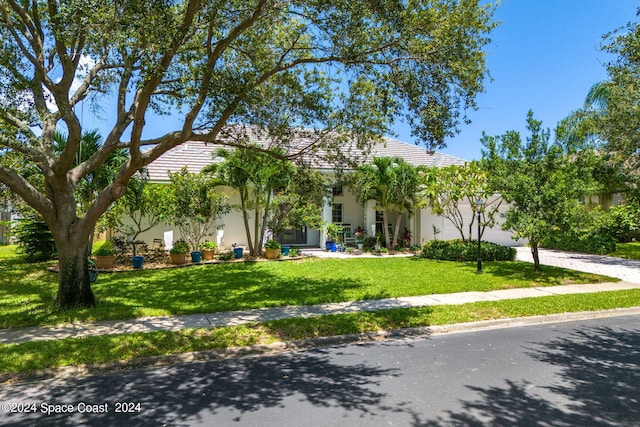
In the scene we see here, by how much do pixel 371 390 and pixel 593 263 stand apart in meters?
14.8

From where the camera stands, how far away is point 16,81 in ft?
29.3

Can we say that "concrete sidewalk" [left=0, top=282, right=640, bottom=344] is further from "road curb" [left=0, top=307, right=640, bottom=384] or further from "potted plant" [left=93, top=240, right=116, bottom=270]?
"potted plant" [left=93, top=240, right=116, bottom=270]

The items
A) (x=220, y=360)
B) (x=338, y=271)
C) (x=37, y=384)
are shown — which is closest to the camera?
(x=37, y=384)

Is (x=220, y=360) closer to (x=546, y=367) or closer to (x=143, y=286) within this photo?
(x=546, y=367)

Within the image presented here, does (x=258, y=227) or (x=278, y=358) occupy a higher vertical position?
(x=258, y=227)

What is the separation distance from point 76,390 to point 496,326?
7.11m

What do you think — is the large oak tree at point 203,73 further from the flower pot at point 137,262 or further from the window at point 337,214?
the window at point 337,214

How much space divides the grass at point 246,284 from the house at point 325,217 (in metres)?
4.54

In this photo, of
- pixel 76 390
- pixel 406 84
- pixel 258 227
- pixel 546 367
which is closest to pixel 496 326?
pixel 546 367

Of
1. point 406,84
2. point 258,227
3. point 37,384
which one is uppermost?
point 406,84

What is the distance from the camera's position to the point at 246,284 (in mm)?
11312

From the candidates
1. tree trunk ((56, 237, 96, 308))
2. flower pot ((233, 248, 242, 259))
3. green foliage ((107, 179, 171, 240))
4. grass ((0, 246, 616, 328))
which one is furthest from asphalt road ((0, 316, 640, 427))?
flower pot ((233, 248, 242, 259))

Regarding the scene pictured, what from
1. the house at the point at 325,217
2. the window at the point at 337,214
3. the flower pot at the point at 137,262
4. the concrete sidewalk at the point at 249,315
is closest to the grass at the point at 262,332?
the concrete sidewalk at the point at 249,315

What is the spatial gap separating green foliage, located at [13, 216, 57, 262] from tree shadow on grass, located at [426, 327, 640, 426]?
53.8 feet
